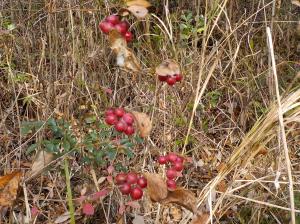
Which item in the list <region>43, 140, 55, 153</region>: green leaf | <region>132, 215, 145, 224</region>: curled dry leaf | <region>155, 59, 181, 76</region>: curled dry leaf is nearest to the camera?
<region>155, 59, 181, 76</region>: curled dry leaf

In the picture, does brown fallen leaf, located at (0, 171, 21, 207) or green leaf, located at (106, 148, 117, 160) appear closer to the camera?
brown fallen leaf, located at (0, 171, 21, 207)

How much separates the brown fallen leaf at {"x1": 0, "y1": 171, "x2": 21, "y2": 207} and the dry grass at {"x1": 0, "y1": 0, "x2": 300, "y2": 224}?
29 centimetres

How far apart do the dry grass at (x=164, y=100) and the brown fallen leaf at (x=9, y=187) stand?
11.6 inches

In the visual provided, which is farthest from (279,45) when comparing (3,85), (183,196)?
(183,196)

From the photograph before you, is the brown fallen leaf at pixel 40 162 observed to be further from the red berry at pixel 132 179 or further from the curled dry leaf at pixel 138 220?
the curled dry leaf at pixel 138 220

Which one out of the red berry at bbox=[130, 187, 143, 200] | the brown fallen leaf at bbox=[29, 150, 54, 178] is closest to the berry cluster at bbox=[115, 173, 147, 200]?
the red berry at bbox=[130, 187, 143, 200]

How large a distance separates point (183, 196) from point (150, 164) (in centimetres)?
50

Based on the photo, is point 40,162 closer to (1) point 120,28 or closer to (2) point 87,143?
(2) point 87,143

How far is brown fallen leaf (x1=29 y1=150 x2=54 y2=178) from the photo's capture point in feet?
4.76

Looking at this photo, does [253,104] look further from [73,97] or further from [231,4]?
[73,97]

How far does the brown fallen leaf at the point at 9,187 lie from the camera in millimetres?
1349

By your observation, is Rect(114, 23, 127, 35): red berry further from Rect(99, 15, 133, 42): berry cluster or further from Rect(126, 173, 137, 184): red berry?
Rect(126, 173, 137, 184): red berry

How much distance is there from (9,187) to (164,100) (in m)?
0.82

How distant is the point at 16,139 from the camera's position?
2.09m
